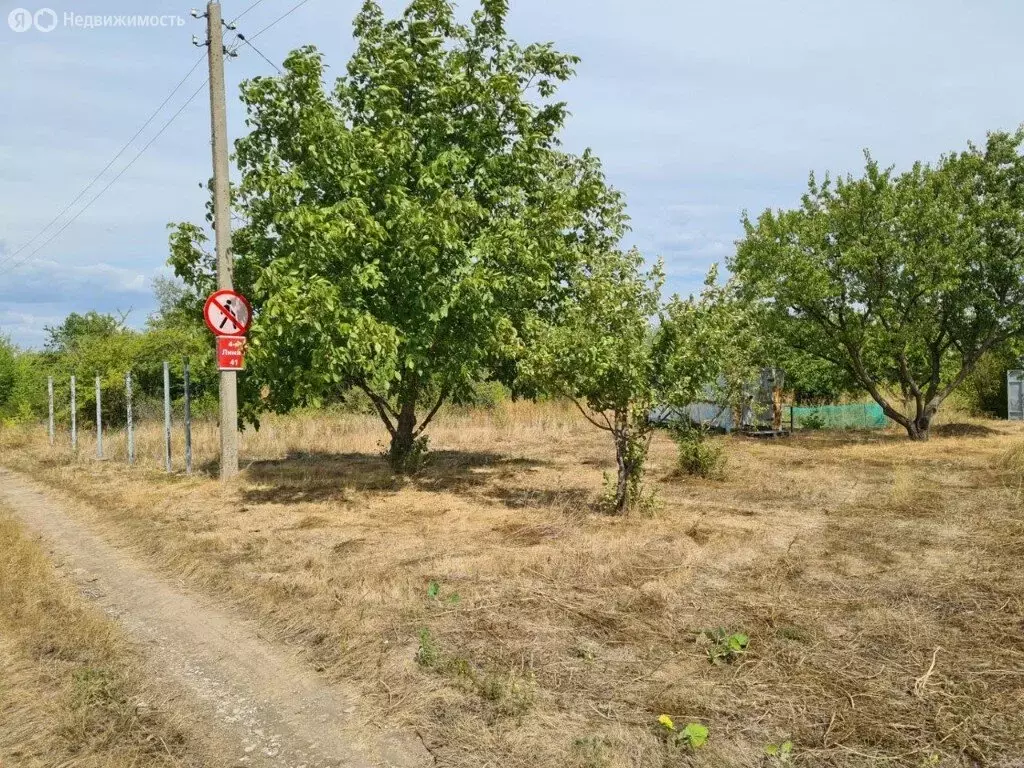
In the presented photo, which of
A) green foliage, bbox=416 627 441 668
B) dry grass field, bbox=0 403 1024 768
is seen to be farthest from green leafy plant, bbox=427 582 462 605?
green foliage, bbox=416 627 441 668

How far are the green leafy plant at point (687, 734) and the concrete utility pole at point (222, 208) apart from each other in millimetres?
9820

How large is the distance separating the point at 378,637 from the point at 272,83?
8.90 meters

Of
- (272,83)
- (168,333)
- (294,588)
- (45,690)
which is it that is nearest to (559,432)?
(168,333)

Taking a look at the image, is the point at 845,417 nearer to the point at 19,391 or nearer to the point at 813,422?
the point at 813,422

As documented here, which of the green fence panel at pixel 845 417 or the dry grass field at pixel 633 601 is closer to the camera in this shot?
the dry grass field at pixel 633 601

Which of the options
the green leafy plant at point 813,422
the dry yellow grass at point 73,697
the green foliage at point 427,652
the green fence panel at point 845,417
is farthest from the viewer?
the green fence panel at point 845,417

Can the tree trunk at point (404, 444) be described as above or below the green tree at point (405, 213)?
below

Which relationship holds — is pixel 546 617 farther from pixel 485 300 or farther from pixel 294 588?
pixel 485 300

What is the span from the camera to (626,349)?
8359mm

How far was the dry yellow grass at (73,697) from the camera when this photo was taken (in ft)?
11.8

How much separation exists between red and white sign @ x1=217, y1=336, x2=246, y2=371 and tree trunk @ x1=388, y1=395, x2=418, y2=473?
105 inches

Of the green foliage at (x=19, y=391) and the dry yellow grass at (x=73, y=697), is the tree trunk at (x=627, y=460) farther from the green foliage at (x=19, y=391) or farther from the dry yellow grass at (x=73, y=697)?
the green foliage at (x=19, y=391)

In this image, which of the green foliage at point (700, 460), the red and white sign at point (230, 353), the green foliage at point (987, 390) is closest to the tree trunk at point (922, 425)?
the green foliage at point (700, 460)

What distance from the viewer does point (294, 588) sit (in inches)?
246
